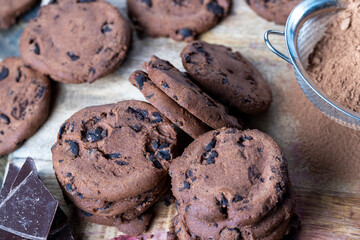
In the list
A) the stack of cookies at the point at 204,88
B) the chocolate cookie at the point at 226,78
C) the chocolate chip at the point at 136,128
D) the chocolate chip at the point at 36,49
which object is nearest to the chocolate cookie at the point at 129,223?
the chocolate chip at the point at 136,128

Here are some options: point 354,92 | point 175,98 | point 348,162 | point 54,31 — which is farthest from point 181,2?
point 348,162

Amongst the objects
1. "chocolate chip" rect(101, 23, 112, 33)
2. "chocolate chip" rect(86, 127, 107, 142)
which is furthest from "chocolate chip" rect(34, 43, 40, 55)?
"chocolate chip" rect(86, 127, 107, 142)

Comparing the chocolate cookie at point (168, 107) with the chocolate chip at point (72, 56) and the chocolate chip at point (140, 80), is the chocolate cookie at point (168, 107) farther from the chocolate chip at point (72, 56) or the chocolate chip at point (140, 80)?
the chocolate chip at point (72, 56)

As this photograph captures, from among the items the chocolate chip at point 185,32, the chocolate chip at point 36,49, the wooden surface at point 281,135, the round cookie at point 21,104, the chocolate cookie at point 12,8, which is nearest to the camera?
the wooden surface at point 281,135

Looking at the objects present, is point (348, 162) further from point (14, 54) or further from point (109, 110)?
point (14, 54)

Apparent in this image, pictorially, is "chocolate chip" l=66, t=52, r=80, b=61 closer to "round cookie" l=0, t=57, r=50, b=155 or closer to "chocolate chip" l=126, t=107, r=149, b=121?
"round cookie" l=0, t=57, r=50, b=155

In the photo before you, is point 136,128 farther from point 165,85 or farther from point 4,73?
point 4,73
